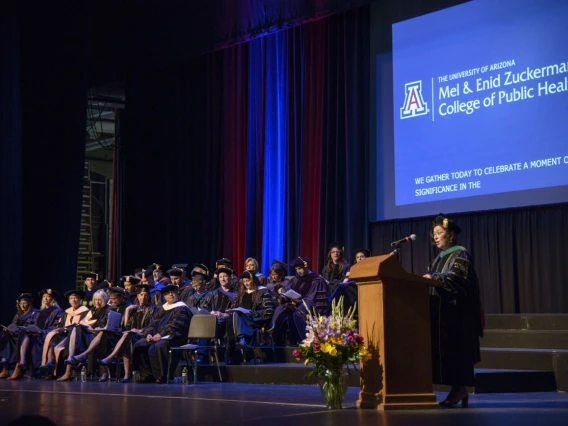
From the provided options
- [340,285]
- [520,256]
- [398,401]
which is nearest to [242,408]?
[398,401]

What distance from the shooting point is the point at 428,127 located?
1091 cm

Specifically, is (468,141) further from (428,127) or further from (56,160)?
(56,160)

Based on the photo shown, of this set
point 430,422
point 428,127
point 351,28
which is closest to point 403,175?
point 428,127

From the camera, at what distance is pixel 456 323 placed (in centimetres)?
560

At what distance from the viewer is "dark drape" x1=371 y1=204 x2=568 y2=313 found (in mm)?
9984

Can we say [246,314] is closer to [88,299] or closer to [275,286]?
[275,286]

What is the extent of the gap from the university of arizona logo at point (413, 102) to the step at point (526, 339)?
3526mm

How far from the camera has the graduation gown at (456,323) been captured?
18.1 feet

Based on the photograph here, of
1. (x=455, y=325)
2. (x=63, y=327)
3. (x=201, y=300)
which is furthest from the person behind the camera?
(x=63, y=327)

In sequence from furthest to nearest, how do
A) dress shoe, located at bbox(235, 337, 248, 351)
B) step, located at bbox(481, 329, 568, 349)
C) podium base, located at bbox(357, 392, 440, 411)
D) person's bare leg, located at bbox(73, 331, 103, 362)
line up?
1. person's bare leg, located at bbox(73, 331, 103, 362)
2. dress shoe, located at bbox(235, 337, 248, 351)
3. step, located at bbox(481, 329, 568, 349)
4. podium base, located at bbox(357, 392, 440, 411)

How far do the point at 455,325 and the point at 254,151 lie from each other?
842 cm

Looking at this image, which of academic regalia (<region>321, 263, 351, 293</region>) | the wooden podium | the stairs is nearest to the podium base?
the wooden podium

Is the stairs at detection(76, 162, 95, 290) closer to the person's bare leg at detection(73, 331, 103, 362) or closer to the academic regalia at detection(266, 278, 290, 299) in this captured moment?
the person's bare leg at detection(73, 331, 103, 362)

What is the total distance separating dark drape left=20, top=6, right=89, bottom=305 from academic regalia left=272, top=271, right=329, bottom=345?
14.0 feet
